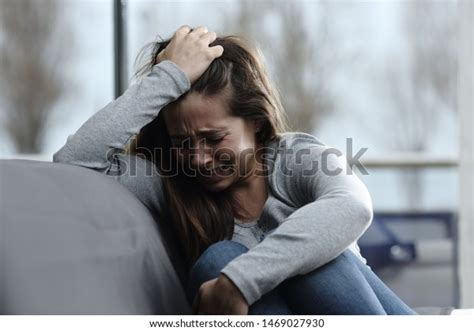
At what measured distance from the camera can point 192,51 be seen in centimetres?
97

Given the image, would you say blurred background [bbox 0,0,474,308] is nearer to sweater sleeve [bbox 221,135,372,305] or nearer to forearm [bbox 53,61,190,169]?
forearm [bbox 53,61,190,169]

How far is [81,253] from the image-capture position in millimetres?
784

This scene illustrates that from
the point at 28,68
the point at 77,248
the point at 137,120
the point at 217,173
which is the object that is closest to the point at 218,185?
the point at 217,173

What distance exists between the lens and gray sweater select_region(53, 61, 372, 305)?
0.82 meters

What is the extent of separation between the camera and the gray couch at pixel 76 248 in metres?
0.73

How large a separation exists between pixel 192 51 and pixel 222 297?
35cm

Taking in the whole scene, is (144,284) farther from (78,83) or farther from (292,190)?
(78,83)

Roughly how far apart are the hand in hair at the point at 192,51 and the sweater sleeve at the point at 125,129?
0.01 metres

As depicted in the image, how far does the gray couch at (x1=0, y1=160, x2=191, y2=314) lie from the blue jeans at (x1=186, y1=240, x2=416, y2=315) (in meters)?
0.06

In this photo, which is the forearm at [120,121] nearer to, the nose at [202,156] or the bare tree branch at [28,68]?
the nose at [202,156]

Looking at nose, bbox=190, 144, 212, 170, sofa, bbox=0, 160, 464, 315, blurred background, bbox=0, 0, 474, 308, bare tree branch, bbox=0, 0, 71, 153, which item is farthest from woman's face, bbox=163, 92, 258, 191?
bare tree branch, bbox=0, 0, 71, 153

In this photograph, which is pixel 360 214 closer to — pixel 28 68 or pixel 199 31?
pixel 199 31

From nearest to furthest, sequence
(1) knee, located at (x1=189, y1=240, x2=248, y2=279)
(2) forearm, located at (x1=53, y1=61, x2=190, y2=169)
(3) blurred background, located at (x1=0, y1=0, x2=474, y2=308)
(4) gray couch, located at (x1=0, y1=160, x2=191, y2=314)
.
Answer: (4) gray couch, located at (x1=0, y1=160, x2=191, y2=314), (1) knee, located at (x1=189, y1=240, x2=248, y2=279), (2) forearm, located at (x1=53, y1=61, x2=190, y2=169), (3) blurred background, located at (x1=0, y1=0, x2=474, y2=308)
